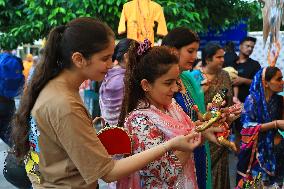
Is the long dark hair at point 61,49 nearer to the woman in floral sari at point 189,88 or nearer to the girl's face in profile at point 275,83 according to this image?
the woman in floral sari at point 189,88

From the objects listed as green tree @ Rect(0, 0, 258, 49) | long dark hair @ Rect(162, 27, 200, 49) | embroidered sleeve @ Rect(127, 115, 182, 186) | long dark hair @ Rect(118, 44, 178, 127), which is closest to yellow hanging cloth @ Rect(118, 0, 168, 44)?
green tree @ Rect(0, 0, 258, 49)

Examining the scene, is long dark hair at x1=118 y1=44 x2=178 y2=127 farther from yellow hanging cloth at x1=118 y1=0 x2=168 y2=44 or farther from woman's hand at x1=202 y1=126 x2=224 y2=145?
yellow hanging cloth at x1=118 y1=0 x2=168 y2=44

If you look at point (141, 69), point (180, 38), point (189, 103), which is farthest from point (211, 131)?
point (180, 38)

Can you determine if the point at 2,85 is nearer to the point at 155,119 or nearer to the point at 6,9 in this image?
the point at 6,9

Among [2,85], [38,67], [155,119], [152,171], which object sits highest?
[38,67]

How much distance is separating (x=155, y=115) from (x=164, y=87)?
0.14 m

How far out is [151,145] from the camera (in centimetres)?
212

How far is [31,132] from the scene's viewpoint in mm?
1814

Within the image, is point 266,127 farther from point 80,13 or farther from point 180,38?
point 80,13

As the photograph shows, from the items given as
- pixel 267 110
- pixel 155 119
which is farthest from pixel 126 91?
pixel 267 110

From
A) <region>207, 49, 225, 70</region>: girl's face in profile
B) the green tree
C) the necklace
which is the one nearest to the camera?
the necklace

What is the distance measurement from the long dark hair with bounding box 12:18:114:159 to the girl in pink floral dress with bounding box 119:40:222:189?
49 centimetres

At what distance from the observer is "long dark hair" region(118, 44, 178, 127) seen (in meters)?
2.25

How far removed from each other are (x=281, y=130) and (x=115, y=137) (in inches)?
98.5
